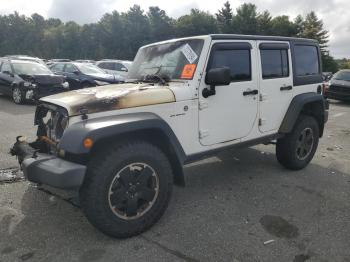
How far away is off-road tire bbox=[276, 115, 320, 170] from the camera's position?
5180mm

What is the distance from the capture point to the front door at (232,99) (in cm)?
398

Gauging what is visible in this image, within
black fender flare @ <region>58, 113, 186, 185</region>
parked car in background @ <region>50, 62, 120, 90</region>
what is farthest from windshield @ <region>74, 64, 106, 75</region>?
black fender flare @ <region>58, 113, 186, 185</region>

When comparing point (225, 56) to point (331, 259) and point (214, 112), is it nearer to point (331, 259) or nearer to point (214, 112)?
point (214, 112)

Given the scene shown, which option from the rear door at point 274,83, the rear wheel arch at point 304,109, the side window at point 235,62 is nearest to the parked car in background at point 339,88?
the rear wheel arch at point 304,109

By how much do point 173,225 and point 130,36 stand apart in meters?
58.1

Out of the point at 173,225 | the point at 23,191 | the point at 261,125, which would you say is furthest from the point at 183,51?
the point at 23,191

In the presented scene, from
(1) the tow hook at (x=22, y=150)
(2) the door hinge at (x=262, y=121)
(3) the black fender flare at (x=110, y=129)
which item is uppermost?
(3) the black fender flare at (x=110, y=129)

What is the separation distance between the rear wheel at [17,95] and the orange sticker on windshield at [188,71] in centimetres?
908

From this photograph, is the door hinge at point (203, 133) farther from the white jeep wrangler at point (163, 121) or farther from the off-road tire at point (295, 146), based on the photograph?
the off-road tire at point (295, 146)

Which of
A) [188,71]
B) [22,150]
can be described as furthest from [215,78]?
[22,150]

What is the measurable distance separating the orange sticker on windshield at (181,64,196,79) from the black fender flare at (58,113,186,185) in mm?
642

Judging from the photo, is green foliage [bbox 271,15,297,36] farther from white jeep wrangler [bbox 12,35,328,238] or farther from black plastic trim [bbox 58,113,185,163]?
black plastic trim [bbox 58,113,185,163]

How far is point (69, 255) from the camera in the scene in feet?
10.1

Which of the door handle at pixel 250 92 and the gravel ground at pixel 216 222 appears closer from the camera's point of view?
the gravel ground at pixel 216 222
